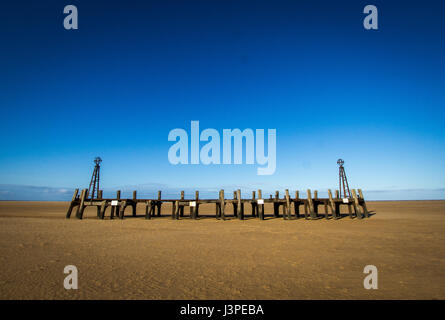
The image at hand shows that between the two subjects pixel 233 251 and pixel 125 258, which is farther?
pixel 233 251

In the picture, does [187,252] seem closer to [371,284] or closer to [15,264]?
[15,264]

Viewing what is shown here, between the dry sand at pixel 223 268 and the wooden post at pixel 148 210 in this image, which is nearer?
the dry sand at pixel 223 268

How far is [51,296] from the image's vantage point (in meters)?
4.49

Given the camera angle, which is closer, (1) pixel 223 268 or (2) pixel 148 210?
(1) pixel 223 268

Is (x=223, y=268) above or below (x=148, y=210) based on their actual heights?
above

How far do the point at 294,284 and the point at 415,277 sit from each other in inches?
107

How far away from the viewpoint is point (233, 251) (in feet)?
26.6

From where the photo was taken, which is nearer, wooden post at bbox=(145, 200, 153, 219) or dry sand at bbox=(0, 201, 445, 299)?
dry sand at bbox=(0, 201, 445, 299)

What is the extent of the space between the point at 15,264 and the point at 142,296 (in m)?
4.25

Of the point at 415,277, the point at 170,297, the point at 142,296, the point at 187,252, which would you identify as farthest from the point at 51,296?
the point at 415,277
